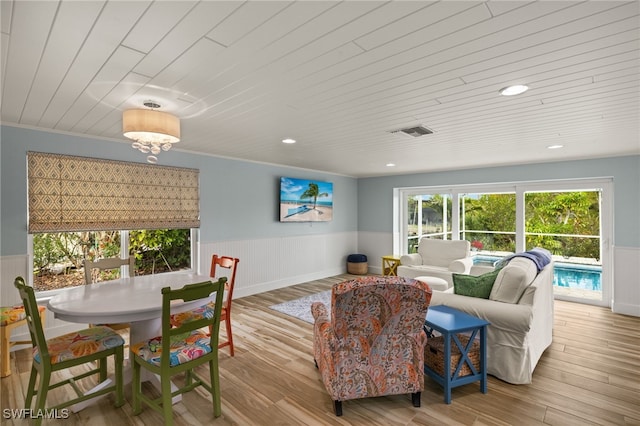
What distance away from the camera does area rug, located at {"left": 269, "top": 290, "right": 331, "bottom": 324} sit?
4.23 m

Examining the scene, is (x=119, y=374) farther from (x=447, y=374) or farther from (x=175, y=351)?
(x=447, y=374)

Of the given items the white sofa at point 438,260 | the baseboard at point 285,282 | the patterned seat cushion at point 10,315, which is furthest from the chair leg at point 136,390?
the white sofa at point 438,260

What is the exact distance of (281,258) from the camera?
5828mm

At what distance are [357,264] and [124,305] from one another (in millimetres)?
5411

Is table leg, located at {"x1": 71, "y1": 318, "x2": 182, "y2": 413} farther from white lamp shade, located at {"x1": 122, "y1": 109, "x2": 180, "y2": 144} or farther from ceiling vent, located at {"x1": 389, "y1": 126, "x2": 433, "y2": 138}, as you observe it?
ceiling vent, located at {"x1": 389, "y1": 126, "x2": 433, "y2": 138}

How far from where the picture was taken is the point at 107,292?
98.1 inches

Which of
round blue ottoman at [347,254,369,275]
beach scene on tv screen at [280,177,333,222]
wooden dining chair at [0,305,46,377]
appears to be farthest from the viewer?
round blue ottoman at [347,254,369,275]

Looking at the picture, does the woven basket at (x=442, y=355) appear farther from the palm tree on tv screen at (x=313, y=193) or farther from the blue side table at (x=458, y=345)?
the palm tree on tv screen at (x=313, y=193)

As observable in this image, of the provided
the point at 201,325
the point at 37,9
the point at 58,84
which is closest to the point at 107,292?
the point at 201,325

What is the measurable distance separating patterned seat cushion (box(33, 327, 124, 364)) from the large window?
5.90 metres

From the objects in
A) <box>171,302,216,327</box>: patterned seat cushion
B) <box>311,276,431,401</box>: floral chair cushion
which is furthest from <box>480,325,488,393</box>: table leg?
<box>171,302,216,327</box>: patterned seat cushion

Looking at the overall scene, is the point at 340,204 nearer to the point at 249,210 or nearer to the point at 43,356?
the point at 249,210

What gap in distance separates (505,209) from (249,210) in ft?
15.2

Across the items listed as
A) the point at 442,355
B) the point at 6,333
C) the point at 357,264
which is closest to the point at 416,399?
the point at 442,355
